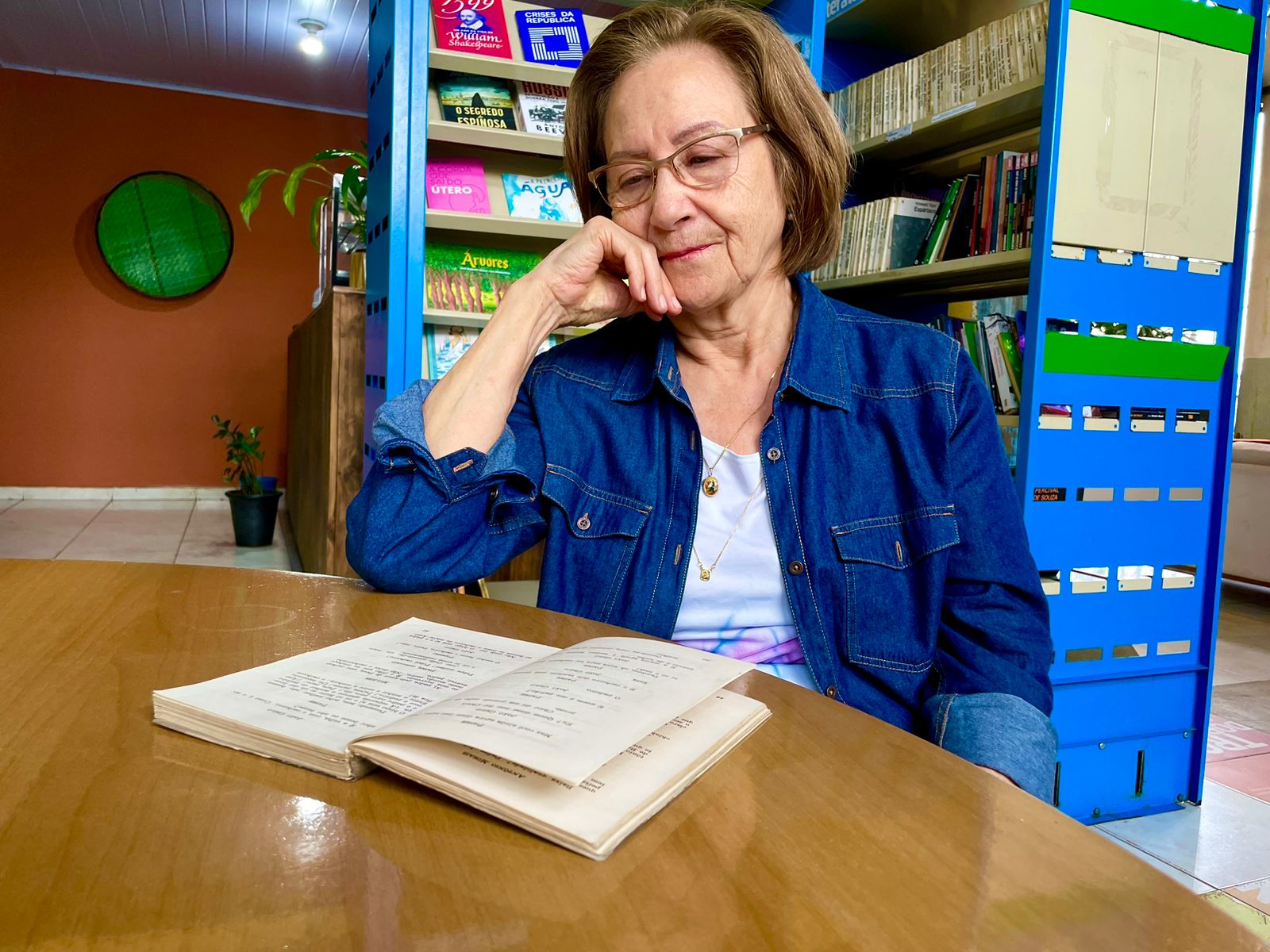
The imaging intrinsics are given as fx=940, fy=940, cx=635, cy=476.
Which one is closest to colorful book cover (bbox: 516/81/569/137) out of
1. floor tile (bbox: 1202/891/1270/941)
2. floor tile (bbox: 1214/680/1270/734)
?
floor tile (bbox: 1202/891/1270/941)

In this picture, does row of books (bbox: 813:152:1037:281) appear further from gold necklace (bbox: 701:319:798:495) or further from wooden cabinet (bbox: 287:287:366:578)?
wooden cabinet (bbox: 287:287:366:578)

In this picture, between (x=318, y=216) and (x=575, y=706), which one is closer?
(x=575, y=706)

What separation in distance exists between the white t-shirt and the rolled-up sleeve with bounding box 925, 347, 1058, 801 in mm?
160

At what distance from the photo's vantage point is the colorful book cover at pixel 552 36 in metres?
2.19

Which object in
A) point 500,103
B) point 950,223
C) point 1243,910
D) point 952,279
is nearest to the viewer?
point 1243,910

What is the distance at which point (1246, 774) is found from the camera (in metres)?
2.33

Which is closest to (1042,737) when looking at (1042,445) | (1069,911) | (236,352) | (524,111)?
(1069,911)

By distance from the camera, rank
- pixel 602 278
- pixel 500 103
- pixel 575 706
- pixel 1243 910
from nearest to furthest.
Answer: pixel 575 706
pixel 602 278
pixel 1243 910
pixel 500 103

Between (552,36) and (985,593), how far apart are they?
1.80 meters

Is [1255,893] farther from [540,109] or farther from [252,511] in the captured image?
[252,511]

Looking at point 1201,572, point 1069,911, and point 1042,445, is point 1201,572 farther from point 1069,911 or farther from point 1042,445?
point 1069,911

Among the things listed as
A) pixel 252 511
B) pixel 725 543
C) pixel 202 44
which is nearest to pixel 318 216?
pixel 252 511

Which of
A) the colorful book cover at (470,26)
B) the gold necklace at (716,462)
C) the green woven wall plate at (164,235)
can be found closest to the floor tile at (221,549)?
the green woven wall plate at (164,235)

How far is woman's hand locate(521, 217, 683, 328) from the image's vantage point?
1.12 metres
